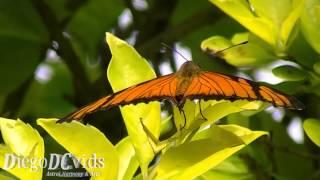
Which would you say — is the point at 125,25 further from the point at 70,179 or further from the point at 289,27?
the point at 289,27

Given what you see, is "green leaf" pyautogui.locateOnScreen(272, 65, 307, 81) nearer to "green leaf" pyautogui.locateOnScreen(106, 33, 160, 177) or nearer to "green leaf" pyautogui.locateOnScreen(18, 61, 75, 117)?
"green leaf" pyautogui.locateOnScreen(106, 33, 160, 177)

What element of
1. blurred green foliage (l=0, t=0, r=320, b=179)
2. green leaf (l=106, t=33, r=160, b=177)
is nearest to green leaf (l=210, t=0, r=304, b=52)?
blurred green foliage (l=0, t=0, r=320, b=179)

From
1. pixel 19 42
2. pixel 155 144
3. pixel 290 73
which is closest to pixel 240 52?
pixel 290 73

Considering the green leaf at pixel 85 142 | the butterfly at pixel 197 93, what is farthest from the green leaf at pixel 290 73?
the green leaf at pixel 85 142

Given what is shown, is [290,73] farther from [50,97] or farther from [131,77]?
[50,97]

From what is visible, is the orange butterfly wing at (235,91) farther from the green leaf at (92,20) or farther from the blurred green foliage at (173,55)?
the green leaf at (92,20)
